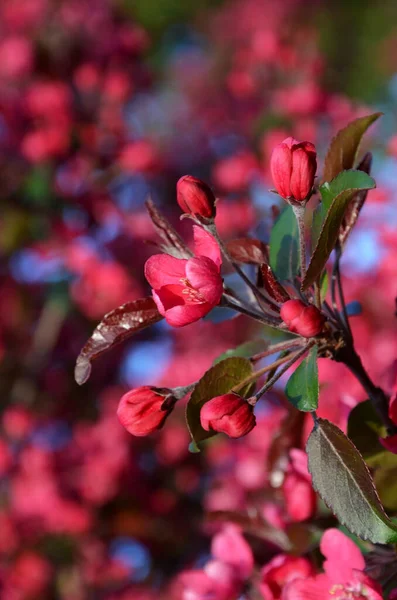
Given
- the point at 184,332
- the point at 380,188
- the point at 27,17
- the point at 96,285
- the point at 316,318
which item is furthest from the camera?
the point at 184,332

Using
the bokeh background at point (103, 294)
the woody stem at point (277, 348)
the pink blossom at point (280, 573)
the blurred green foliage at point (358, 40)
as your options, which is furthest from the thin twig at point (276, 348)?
the blurred green foliage at point (358, 40)

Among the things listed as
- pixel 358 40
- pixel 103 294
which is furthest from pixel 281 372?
pixel 358 40

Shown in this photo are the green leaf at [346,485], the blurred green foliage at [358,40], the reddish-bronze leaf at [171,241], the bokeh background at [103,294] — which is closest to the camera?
the green leaf at [346,485]

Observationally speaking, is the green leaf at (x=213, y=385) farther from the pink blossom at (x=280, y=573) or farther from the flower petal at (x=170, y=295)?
the pink blossom at (x=280, y=573)

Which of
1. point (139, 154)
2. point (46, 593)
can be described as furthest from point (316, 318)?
point (46, 593)

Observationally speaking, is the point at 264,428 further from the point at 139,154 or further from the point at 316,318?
the point at 316,318
